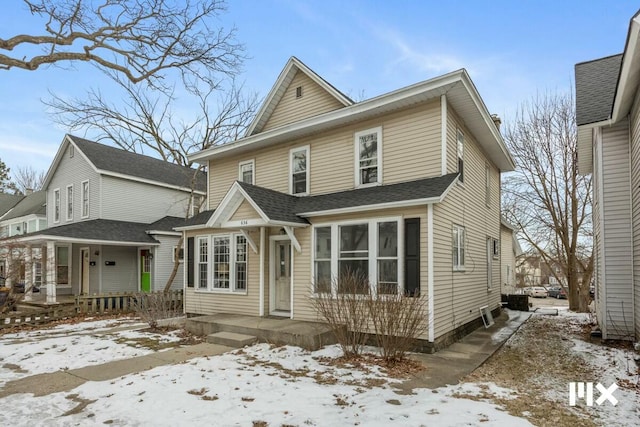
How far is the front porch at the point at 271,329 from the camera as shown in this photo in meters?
7.74

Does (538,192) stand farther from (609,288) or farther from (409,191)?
(409,191)

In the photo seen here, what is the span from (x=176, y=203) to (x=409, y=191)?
16.3 metres

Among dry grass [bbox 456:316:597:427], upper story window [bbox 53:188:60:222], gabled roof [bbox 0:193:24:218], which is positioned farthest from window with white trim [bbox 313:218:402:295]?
gabled roof [bbox 0:193:24:218]

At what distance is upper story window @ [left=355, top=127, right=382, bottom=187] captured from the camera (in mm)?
9336

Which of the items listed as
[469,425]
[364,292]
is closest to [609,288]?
[364,292]

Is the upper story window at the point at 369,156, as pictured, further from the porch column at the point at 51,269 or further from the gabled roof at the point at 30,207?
the gabled roof at the point at 30,207

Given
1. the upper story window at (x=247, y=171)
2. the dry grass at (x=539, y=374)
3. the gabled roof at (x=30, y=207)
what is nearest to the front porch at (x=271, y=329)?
the dry grass at (x=539, y=374)

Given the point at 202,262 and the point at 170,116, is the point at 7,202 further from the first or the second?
the point at 202,262

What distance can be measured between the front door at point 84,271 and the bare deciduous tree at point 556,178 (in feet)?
68.0

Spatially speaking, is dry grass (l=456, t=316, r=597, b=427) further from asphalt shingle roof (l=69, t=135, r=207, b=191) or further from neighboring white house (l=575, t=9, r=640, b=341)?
asphalt shingle roof (l=69, t=135, r=207, b=191)

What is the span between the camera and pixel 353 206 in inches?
328

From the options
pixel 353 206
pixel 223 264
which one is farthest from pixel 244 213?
pixel 353 206

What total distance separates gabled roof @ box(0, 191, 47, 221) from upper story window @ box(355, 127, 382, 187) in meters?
25.1

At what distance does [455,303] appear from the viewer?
888cm
